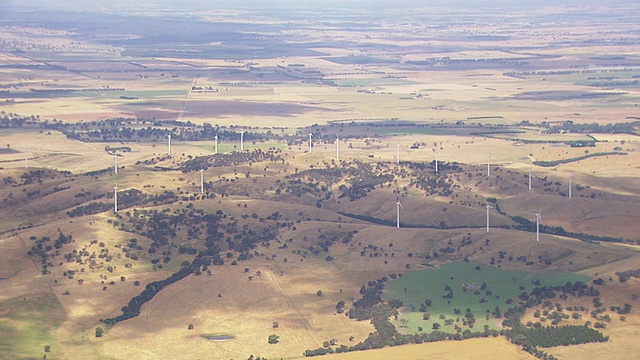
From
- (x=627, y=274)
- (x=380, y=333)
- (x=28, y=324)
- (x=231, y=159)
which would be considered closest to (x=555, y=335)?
(x=380, y=333)

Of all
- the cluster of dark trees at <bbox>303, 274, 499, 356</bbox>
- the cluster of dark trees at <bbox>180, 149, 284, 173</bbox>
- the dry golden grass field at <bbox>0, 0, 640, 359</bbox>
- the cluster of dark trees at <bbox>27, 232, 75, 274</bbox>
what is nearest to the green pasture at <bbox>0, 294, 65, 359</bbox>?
the dry golden grass field at <bbox>0, 0, 640, 359</bbox>

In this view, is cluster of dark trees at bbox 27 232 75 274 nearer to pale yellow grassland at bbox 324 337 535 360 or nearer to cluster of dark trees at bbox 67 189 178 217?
cluster of dark trees at bbox 67 189 178 217

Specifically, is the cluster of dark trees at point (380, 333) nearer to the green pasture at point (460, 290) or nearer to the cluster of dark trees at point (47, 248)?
the green pasture at point (460, 290)

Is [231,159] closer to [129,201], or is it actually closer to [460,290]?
[129,201]

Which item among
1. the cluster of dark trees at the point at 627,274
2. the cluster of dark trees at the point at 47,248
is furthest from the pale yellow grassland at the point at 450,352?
the cluster of dark trees at the point at 47,248

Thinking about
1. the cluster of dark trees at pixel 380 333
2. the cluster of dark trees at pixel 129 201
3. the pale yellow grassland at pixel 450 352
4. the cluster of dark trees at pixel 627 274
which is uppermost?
the cluster of dark trees at pixel 129 201

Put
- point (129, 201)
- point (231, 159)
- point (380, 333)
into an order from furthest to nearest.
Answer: point (231, 159) < point (129, 201) < point (380, 333)

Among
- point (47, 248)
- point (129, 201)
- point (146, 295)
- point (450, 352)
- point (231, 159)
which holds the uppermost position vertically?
point (231, 159)
